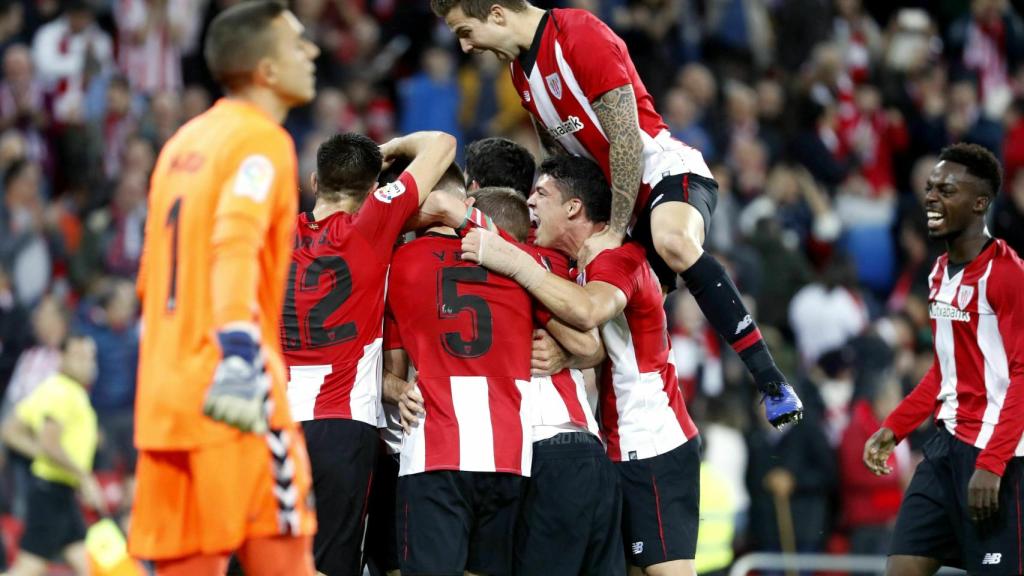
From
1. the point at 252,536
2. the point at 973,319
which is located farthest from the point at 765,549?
the point at 252,536

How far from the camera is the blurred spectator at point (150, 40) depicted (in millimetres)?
14820

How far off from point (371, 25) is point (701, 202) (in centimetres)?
1029

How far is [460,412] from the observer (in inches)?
222

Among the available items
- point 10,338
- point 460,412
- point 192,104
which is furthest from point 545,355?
point 192,104

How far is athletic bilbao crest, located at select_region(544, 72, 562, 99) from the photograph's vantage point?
641cm

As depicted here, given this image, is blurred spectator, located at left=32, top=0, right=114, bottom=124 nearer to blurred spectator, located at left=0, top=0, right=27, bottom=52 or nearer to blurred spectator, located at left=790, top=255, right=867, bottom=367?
blurred spectator, located at left=0, top=0, right=27, bottom=52

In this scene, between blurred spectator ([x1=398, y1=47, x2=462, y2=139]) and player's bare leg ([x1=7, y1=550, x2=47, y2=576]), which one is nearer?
player's bare leg ([x1=7, y1=550, x2=47, y2=576])

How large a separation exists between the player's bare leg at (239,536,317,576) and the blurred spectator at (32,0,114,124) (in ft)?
35.2

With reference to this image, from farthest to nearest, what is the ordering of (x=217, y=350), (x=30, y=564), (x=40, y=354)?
(x=40, y=354)
(x=30, y=564)
(x=217, y=350)

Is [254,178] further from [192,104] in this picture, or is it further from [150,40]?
[150,40]

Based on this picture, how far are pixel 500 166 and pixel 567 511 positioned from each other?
1710mm

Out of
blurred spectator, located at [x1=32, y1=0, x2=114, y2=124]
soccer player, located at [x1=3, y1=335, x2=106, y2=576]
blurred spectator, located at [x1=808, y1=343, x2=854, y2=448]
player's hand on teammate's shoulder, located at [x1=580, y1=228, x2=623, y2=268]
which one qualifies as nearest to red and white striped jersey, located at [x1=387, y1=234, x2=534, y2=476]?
player's hand on teammate's shoulder, located at [x1=580, y1=228, x2=623, y2=268]

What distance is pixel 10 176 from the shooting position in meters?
13.2

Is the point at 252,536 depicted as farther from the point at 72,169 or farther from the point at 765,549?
the point at 72,169
